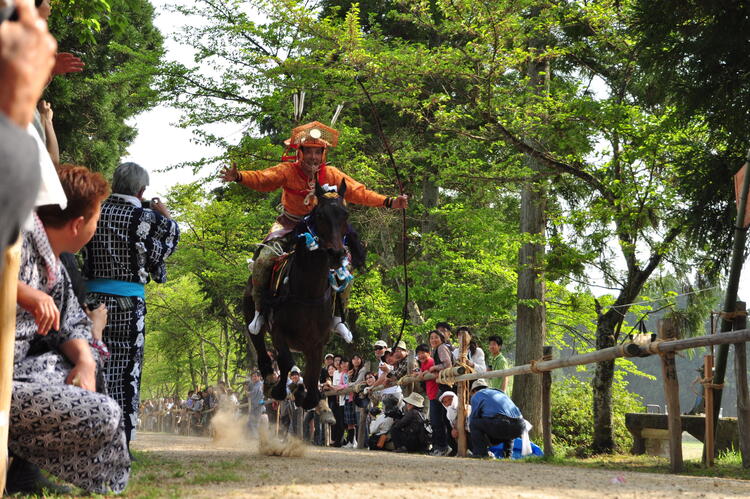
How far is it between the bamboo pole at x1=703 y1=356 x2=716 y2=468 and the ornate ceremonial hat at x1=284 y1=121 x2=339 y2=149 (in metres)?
4.98

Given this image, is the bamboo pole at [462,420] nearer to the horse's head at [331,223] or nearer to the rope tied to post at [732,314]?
the rope tied to post at [732,314]

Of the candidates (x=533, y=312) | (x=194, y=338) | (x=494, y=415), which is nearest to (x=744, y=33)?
(x=494, y=415)

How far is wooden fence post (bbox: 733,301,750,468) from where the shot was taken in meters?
8.70

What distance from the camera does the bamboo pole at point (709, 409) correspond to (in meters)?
9.15

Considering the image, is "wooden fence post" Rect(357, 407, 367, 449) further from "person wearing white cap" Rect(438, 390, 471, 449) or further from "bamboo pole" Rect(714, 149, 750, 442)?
"bamboo pole" Rect(714, 149, 750, 442)

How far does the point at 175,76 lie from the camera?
81.5ft

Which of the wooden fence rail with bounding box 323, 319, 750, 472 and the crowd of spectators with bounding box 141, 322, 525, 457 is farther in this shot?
the crowd of spectators with bounding box 141, 322, 525, 457

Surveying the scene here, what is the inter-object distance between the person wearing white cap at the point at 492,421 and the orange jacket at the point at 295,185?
2.94 m

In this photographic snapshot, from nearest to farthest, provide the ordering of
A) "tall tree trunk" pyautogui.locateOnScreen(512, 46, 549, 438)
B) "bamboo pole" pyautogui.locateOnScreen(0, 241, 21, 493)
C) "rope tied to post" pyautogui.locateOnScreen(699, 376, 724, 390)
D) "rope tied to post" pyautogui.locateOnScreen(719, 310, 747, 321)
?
"bamboo pole" pyautogui.locateOnScreen(0, 241, 21, 493), "rope tied to post" pyautogui.locateOnScreen(719, 310, 747, 321), "rope tied to post" pyautogui.locateOnScreen(699, 376, 724, 390), "tall tree trunk" pyautogui.locateOnScreen(512, 46, 549, 438)

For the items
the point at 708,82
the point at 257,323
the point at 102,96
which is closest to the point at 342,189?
the point at 257,323

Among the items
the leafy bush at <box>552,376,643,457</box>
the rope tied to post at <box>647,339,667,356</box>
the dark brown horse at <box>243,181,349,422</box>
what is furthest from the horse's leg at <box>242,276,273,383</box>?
the leafy bush at <box>552,376,643,457</box>

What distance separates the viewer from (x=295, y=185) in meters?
10.2

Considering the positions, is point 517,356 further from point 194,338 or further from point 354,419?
point 194,338

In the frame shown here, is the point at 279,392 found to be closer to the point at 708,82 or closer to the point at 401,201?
the point at 401,201
